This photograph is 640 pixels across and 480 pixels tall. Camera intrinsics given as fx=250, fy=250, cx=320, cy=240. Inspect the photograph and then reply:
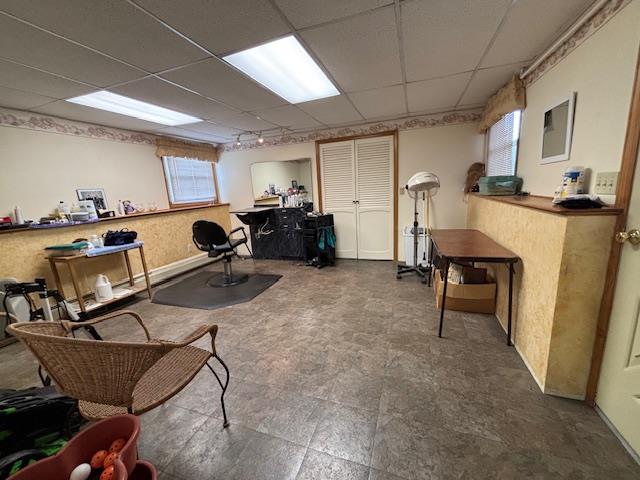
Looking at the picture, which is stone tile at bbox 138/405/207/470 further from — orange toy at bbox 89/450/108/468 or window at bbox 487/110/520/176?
window at bbox 487/110/520/176

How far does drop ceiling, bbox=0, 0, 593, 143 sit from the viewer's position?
1393 millimetres

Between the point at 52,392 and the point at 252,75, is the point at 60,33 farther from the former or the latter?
the point at 52,392

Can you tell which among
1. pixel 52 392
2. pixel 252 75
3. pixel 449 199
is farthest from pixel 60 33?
pixel 449 199

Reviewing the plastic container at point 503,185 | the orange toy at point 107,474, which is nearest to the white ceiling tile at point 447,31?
the plastic container at point 503,185

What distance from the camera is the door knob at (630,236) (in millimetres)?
1166

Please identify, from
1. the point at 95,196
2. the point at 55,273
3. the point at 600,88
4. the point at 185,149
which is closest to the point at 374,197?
the point at 600,88

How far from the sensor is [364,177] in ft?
14.0

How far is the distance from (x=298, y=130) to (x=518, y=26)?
3.15 meters

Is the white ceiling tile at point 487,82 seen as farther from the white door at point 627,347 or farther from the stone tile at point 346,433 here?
the stone tile at point 346,433

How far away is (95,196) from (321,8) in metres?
3.63

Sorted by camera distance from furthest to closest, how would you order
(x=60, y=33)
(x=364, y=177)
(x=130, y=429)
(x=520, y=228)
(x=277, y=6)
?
(x=364, y=177) < (x=520, y=228) < (x=60, y=33) < (x=277, y=6) < (x=130, y=429)

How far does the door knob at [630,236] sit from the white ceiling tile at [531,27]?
136 centimetres

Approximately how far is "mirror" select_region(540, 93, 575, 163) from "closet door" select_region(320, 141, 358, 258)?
262 cm

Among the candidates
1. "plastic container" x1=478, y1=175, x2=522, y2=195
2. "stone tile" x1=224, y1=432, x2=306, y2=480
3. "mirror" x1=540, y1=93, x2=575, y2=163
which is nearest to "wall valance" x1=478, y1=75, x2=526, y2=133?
"mirror" x1=540, y1=93, x2=575, y2=163
